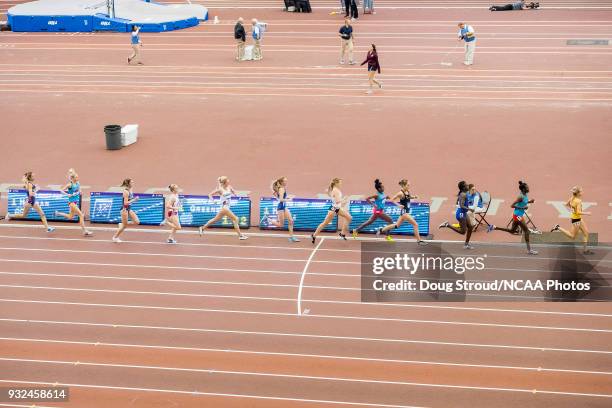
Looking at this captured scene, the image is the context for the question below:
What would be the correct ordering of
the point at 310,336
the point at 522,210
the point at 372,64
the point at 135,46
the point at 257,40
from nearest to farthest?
the point at 310,336
the point at 522,210
the point at 372,64
the point at 135,46
the point at 257,40

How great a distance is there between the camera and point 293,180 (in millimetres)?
25172

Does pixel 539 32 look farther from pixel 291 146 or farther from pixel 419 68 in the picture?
pixel 291 146

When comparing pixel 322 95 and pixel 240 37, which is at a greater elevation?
pixel 240 37

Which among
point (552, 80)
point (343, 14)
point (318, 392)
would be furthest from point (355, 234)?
point (343, 14)

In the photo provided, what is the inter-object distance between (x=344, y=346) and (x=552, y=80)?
21068 mm

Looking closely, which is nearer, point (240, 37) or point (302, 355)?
point (302, 355)

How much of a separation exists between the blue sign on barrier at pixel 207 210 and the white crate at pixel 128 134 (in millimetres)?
6339

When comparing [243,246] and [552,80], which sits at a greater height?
[552,80]

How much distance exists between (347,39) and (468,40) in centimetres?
446

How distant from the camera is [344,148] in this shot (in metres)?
27.9

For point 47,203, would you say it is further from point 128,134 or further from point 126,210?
point 128,134

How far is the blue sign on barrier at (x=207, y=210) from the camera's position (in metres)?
22.4

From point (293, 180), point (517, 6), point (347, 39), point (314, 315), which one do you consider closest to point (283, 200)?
point (293, 180)

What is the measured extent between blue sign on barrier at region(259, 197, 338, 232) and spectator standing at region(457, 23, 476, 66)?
15.8 metres
